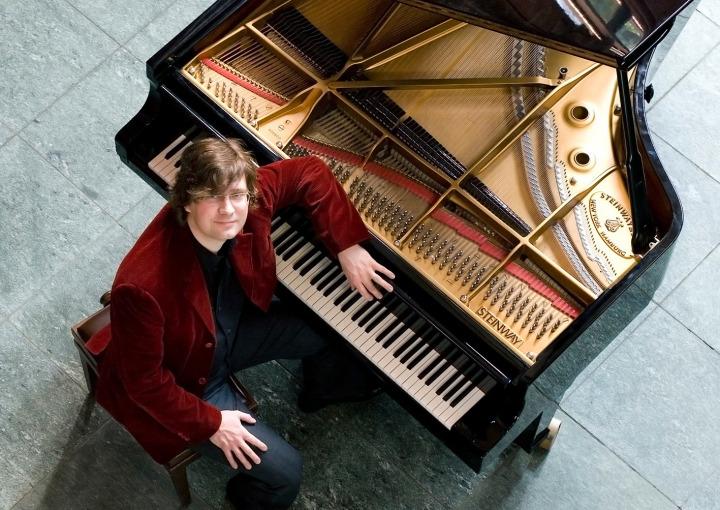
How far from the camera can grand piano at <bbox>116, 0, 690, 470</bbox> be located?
340 cm

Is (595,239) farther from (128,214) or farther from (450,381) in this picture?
(128,214)

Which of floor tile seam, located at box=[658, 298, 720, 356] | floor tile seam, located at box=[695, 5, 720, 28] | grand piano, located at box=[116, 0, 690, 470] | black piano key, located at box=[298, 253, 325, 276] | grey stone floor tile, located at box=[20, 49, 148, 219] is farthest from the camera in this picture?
floor tile seam, located at box=[695, 5, 720, 28]

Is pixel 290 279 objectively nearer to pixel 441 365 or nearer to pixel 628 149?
pixel 441 365

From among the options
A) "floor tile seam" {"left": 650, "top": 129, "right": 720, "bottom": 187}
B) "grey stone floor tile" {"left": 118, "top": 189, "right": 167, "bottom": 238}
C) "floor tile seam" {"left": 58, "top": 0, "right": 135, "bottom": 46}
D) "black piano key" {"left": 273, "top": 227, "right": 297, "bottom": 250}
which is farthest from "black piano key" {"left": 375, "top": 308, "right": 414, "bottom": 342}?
"floor tile seam" {"left": 58, "top": 0, "right": 135, "bottom": 46}

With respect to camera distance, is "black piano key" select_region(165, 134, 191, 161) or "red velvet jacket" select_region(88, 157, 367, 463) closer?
"red velvet jacket" select_region(88, 157, 367, 463)

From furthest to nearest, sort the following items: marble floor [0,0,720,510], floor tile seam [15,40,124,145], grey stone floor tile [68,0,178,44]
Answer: grey stone floor tile [68,0,178,44]
floor tile seam [15,40,124,145]
marble floor [0,0,720,510]

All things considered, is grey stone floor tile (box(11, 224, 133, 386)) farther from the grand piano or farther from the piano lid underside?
the piano lid underside

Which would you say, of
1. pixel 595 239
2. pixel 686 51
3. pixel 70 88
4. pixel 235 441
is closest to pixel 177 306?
pixel 235 441

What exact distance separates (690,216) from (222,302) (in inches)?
89.9

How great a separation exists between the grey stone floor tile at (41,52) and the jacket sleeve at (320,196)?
5.89 ft

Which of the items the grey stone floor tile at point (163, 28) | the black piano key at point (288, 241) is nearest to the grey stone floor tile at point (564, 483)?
the black piano key at point (288, 241)

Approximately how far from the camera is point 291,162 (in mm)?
3557

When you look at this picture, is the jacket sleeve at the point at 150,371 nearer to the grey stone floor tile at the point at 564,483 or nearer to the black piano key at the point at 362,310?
the black piano key at the point at 362,310

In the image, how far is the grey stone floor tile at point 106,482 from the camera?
4.12 metres
